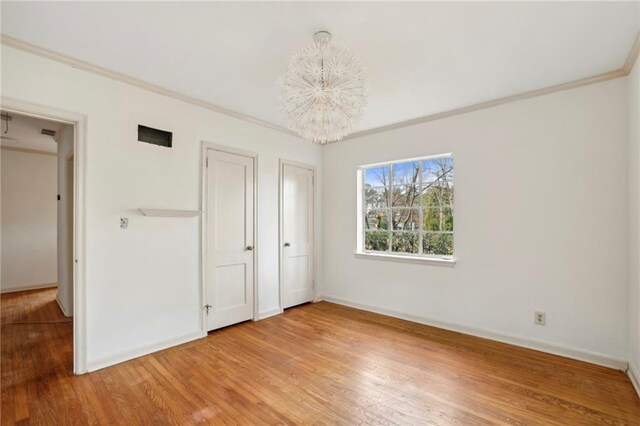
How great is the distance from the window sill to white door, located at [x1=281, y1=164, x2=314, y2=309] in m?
0.82

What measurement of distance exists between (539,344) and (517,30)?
9.36ft

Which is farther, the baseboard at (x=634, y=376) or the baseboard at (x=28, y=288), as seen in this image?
the baseboard at (x=28, y=288)

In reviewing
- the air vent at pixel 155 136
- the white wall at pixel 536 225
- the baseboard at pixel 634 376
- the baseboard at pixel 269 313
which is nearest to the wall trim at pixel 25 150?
the air vent at pixel 155 136

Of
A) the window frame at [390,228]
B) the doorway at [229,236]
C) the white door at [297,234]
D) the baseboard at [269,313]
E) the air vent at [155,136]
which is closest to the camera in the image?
the air vent at [155,136]

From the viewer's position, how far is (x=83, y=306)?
257cm

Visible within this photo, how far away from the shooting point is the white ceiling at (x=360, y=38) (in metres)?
1.92

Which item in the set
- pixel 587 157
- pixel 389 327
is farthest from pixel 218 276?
pixel 587 157

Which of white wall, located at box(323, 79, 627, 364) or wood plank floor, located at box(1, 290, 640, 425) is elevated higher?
white wall, located at box(323, 79, 627, 364)

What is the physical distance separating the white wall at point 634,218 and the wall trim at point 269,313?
11.7 ft

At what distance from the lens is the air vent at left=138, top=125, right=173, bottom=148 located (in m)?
3.00

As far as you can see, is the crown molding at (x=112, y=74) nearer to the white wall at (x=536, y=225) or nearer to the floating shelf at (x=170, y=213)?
the floating shelf at (x=170, y=213)

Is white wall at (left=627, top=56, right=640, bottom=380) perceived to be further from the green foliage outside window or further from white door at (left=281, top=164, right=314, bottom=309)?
white door at (left=281, top=164, right=314, bottom=309)

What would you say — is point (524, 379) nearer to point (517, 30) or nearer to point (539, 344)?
point (539, 344)

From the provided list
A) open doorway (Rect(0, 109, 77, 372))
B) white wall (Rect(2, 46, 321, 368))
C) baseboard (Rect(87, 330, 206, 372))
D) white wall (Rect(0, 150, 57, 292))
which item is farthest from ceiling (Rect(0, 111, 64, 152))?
baseboard (Rect(87, 330, 206, 372))
